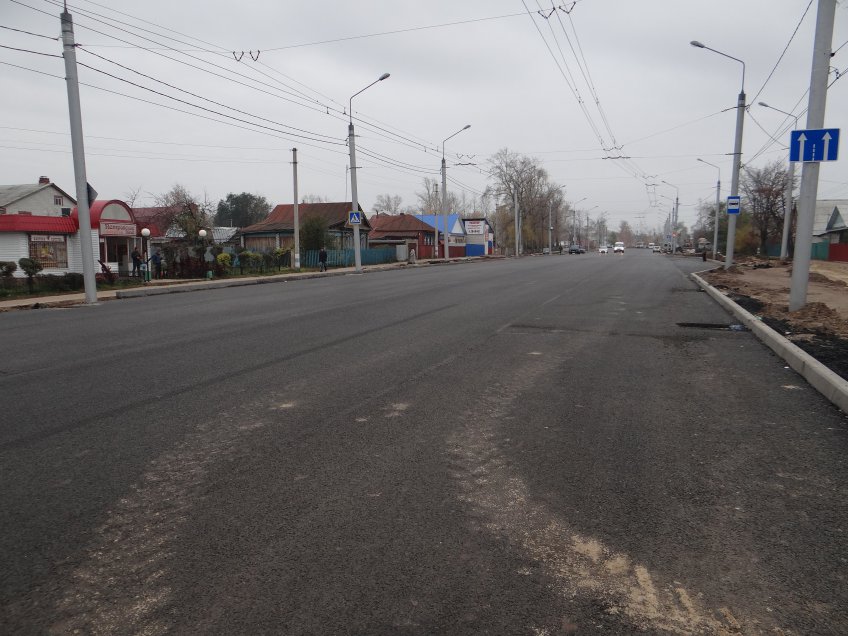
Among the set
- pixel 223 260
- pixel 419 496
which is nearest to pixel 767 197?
pixel 223 260

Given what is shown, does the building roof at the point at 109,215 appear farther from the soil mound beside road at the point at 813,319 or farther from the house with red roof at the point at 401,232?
the house with red roof at the point at 401,232

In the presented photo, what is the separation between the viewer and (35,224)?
2814cm

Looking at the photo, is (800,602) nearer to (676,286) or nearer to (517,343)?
(517,343)

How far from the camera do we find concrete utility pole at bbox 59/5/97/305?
Answer: 16719mm

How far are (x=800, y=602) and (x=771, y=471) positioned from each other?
1627 millimetres

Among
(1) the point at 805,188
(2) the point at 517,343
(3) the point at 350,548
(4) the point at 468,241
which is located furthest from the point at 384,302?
(4) the point at 468,241

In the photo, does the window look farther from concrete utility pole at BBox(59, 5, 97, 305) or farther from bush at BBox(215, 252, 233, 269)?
concrete utility pole at BBox(59, 5, 97, 305)

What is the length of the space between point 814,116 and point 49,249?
31538mm

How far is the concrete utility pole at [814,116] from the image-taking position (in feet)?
34.6

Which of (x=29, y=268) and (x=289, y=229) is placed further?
(x=289, y=229)

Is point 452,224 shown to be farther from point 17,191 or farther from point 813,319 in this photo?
point 813,319

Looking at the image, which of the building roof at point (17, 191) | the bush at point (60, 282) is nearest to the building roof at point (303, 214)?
the building roof at point (17, 191)

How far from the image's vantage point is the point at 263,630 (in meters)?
2.38

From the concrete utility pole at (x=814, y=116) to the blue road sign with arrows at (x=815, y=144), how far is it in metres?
0.18
